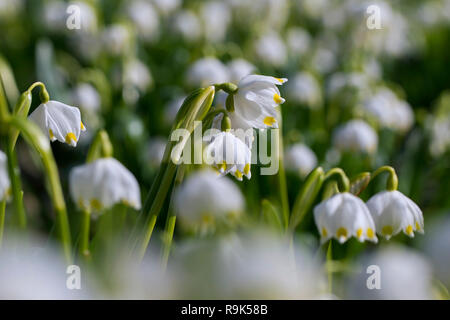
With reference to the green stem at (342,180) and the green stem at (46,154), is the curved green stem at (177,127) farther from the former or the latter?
the green stem at (342,180)

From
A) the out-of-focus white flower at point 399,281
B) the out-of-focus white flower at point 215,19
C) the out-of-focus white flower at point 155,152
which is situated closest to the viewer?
the out-of-focus white flower at point 399,281

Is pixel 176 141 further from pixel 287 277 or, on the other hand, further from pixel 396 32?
pixel 396 32

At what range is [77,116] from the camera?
1.03 meters

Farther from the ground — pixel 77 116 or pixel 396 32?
pixel 396 32

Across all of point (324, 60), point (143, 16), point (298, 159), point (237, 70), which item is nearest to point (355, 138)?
point (298, 159)

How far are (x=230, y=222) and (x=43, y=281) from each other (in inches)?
10.5

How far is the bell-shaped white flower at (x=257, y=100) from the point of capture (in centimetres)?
98

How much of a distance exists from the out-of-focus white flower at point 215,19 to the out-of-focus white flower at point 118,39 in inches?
24.3

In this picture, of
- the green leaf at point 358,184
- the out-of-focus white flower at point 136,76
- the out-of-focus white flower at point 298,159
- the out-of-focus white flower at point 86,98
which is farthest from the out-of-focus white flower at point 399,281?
the out-of-focus white flower at point 136,76

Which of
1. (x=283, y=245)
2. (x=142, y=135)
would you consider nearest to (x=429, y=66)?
(x=142, y=135)

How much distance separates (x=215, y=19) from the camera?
3352 mm

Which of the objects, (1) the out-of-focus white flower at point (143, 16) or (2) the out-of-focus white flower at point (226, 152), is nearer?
(2) the out-of-focus white flower at point (226, 152)

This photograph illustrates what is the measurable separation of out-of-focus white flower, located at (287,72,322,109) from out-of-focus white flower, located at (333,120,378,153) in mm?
476

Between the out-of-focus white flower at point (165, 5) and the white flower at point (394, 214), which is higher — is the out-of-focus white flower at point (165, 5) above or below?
above
